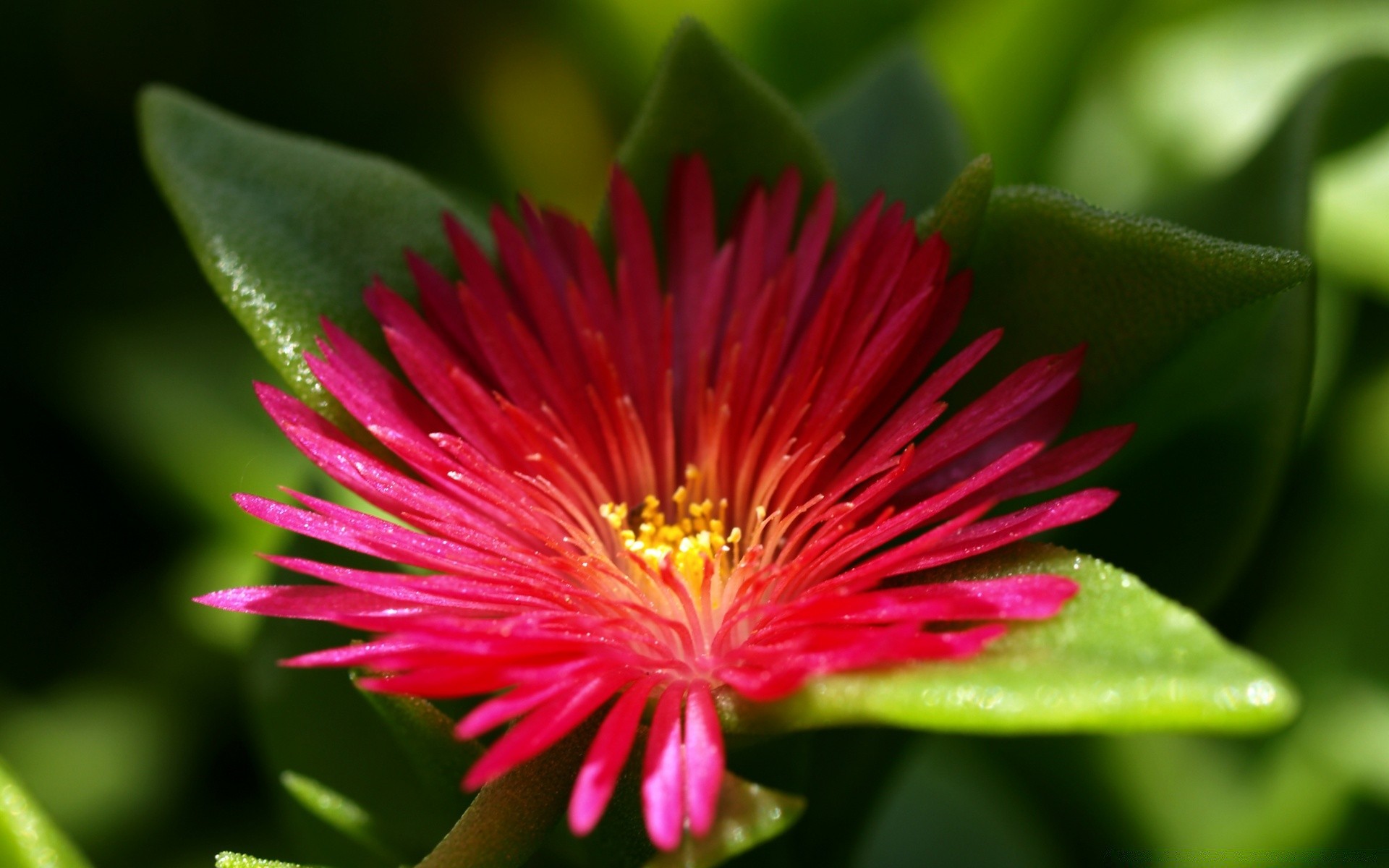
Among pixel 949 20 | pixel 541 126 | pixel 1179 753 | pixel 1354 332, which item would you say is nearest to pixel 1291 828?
pixel 1179 753

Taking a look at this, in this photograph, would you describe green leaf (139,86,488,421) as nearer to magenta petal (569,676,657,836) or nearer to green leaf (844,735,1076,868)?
magenta petal (569,676,657,836)

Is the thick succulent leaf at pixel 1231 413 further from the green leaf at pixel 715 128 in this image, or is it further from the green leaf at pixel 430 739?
the green leaf at pixel 430 739

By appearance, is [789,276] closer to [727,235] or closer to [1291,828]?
[727,235]

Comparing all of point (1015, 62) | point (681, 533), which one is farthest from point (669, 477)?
point (1015, 62)

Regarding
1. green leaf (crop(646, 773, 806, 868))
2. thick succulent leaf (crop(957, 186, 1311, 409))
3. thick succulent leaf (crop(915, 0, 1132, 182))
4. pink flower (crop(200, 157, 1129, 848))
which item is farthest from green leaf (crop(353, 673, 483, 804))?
thick succulent leaf (crop(915, 0, 1132, 182))

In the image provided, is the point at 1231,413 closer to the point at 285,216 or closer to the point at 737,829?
the point at 737,829

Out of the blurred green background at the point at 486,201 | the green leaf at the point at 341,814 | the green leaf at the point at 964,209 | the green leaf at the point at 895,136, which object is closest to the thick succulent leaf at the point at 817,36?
the blurred green background at the point at 486,201
